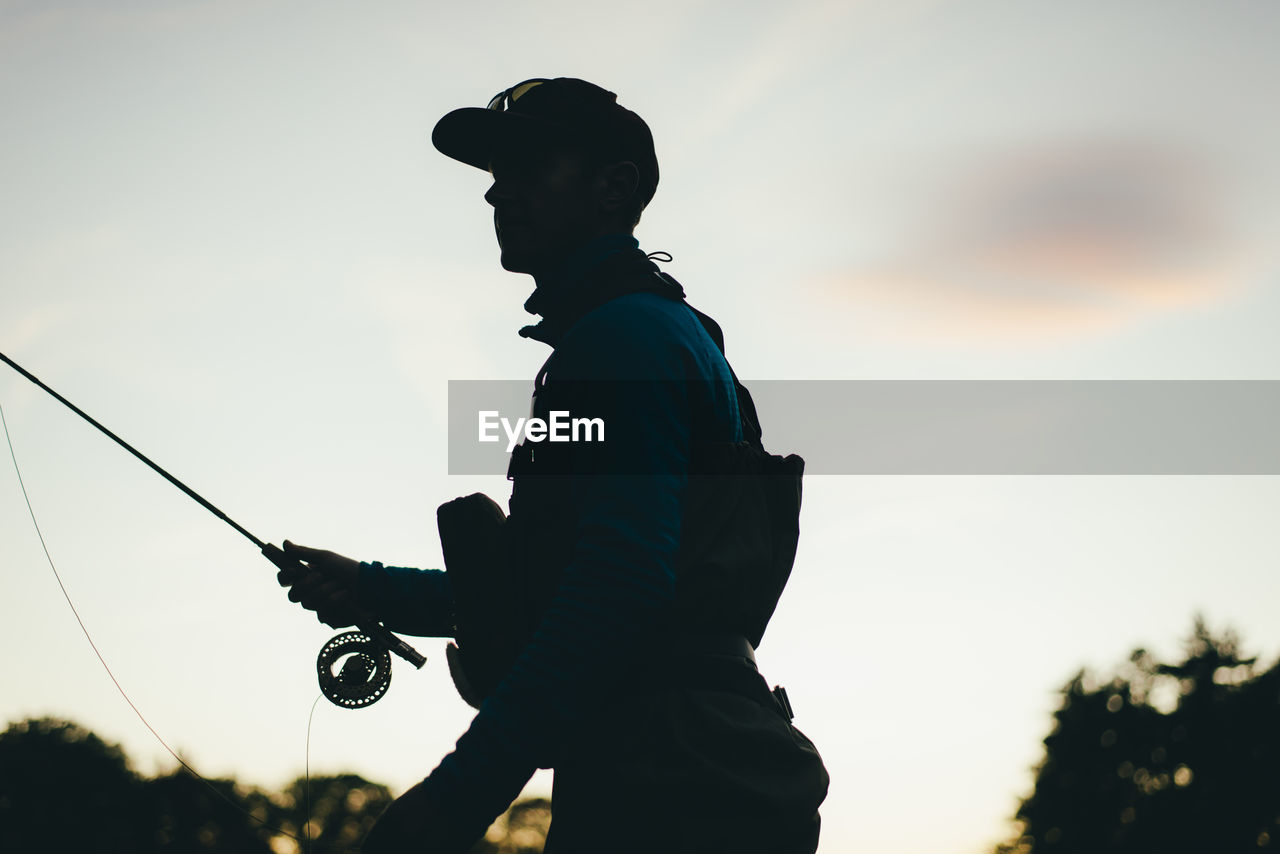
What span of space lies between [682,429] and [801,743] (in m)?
0.81

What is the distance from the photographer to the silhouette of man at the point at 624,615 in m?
2.28

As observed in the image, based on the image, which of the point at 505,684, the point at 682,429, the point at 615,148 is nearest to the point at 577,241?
the point at 615,148

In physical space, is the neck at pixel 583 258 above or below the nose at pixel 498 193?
below

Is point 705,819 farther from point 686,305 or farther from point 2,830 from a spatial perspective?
point 2,830

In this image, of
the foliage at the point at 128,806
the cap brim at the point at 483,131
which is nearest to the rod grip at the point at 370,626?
the cap brim at the point at 483,131

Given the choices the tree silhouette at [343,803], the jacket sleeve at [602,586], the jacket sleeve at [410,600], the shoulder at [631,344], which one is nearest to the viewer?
the jacket sleeve at [602,586]

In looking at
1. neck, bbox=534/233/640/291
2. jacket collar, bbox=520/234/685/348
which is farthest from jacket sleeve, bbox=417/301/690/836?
neck, bbox=534/233/640/291

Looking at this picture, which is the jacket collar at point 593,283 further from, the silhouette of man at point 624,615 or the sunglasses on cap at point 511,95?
the sunglasses on cap at point 511,95

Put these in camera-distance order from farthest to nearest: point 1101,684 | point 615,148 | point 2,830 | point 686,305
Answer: point 1101,684 < point 2,830 < point 615,148 < point 686,305

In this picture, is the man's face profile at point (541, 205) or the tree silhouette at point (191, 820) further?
the tree silhouette at point (191, 820)

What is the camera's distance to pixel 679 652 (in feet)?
8.39

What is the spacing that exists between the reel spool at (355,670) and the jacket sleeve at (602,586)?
1472 millimetres

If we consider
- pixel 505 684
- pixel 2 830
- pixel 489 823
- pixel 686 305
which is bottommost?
pixel 2 830

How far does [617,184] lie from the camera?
3293 mm
